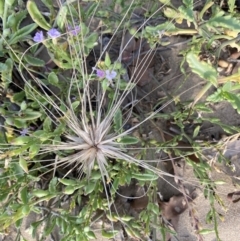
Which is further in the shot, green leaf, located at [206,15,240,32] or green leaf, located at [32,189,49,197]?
green leaf, located at [32,189,49,197]

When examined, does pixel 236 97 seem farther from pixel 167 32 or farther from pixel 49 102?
pixel 49 102

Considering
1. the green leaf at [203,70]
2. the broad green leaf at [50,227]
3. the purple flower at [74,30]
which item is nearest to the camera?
the green leaf at [203,70]

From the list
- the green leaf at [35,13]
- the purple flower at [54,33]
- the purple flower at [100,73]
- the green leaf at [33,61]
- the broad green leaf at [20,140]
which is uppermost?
the green leaf at [35,13]

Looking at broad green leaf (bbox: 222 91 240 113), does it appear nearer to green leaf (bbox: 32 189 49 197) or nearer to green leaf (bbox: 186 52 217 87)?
green leaf (bbox: 186 52 217 87)

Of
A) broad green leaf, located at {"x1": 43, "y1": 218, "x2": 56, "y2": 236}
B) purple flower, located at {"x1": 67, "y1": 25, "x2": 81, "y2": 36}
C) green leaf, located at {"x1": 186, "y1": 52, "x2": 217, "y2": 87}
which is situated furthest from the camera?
broad green leaf, located at {"x1": 43, "y1": 218, "x2": 56, "y2": 236}

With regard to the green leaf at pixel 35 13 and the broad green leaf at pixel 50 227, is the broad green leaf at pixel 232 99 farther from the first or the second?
the broad green leaf at pixel 50 227

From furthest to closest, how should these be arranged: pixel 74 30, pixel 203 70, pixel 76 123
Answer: pixel 76 123, pixel 74 30, pixel 203 70

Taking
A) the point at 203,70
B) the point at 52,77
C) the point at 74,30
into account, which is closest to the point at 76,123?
the point at 52,77

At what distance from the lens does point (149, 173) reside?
53.4 inches

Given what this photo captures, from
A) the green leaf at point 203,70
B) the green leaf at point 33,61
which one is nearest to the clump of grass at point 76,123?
the green leaf at point 33,61

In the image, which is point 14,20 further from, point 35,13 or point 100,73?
point 100,73

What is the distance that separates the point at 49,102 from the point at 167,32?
37 cm

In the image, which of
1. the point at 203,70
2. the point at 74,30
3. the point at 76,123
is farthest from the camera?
the point at 76,123

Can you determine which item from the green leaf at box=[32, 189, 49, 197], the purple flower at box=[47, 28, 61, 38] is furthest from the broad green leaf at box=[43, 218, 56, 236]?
the purple flower at box=[47, 28, 61, 38]
